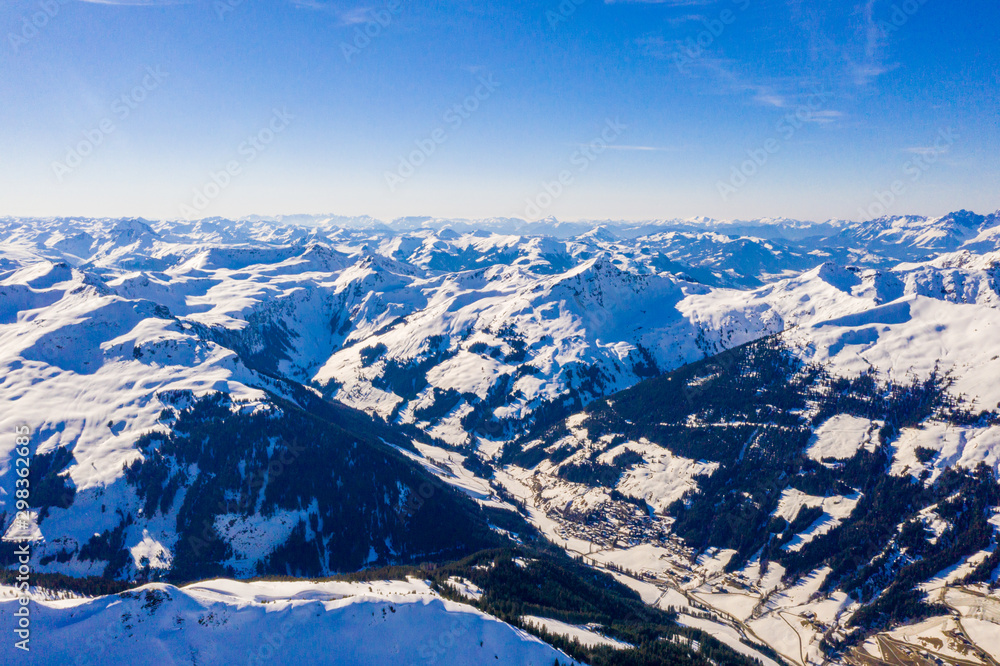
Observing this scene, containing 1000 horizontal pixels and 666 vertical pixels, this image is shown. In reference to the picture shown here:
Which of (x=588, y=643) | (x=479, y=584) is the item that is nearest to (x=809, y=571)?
(x=588, y=643)

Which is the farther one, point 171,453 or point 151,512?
point 171,453

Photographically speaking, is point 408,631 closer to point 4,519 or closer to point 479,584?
point 479,584

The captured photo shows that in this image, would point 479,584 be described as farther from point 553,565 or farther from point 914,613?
point 914,613

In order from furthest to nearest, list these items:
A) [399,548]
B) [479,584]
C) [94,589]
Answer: [399,548] → [479,584] → [94,589]

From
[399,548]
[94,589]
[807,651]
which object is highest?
[94,589]

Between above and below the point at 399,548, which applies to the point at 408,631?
above

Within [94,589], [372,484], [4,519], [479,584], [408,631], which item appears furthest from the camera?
[372,484]
